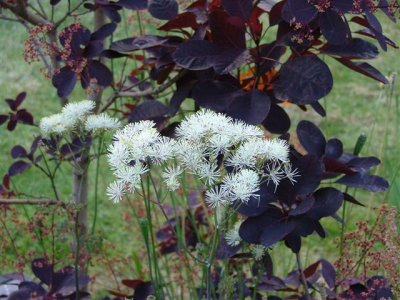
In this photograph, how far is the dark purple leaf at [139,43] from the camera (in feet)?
6.46

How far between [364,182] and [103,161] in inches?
116

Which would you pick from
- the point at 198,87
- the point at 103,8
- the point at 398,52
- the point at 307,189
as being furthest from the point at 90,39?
the point at 398,52

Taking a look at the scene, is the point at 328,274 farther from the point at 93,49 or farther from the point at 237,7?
the point at 93,49

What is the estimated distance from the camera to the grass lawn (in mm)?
3854

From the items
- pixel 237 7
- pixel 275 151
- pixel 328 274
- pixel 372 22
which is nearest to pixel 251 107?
pixel 237 7

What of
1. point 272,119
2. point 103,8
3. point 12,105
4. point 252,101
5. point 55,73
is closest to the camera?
point 252,101

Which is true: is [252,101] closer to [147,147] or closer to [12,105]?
[147,147]

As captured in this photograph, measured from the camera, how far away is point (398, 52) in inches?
236

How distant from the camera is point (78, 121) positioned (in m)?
1.76

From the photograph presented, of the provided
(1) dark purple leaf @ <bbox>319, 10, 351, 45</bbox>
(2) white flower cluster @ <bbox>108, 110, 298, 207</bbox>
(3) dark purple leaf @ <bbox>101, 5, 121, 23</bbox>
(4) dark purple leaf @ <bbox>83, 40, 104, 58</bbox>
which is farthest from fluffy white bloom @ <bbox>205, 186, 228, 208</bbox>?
(3) dark purple leaf @ <bbox>101, 5, 121, 23</bbox>

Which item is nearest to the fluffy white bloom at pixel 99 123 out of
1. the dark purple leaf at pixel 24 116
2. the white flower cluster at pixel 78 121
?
the white flower cluster at pixel 78 121

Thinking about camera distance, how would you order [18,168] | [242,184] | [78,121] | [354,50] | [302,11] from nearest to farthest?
[242,184], [302,11], [78,121], [354,50], [18,168]

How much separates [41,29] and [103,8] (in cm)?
26

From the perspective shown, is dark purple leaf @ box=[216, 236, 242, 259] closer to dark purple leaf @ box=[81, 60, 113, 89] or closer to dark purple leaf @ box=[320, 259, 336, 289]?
dark purple leaf @ box=[320, 259, 336, 289]
